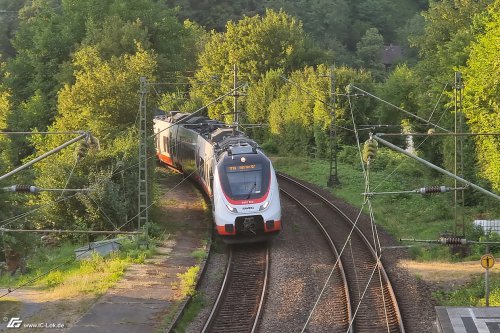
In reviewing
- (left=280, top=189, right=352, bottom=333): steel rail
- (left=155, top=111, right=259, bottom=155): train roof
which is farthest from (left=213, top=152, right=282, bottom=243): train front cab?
(left=280, top=189, right=352, bottom=333): steel rail

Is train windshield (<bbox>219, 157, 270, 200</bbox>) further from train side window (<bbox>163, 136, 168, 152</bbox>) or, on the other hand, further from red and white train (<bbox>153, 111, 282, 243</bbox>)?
train side window (<bbox>163, 136, 168, 152</bbox>)

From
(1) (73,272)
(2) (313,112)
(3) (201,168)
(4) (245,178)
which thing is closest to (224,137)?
(3) (201,168)

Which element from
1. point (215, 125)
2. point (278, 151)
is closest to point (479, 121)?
point (215, 125)

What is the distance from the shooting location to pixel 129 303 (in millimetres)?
17594

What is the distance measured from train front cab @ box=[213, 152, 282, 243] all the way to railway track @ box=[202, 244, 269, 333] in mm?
684

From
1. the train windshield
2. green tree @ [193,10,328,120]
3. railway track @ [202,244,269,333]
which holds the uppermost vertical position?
green tree @ [193,10,328,120]

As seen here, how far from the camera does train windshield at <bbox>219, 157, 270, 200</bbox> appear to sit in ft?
71.7

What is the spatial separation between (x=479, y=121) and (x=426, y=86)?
12.7 m

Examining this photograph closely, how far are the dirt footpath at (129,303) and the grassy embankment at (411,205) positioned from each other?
7.49 m

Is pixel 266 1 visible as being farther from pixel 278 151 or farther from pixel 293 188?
pixel 293 188

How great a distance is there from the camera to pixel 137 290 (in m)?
18.7

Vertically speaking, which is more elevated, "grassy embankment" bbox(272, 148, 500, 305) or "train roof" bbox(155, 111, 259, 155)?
"train roof" bbox(155, 111, 259, 155)

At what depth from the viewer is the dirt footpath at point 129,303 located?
16.1m

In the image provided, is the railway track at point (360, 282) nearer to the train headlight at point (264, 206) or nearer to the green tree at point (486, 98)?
the train headlight at point (264, 206)
